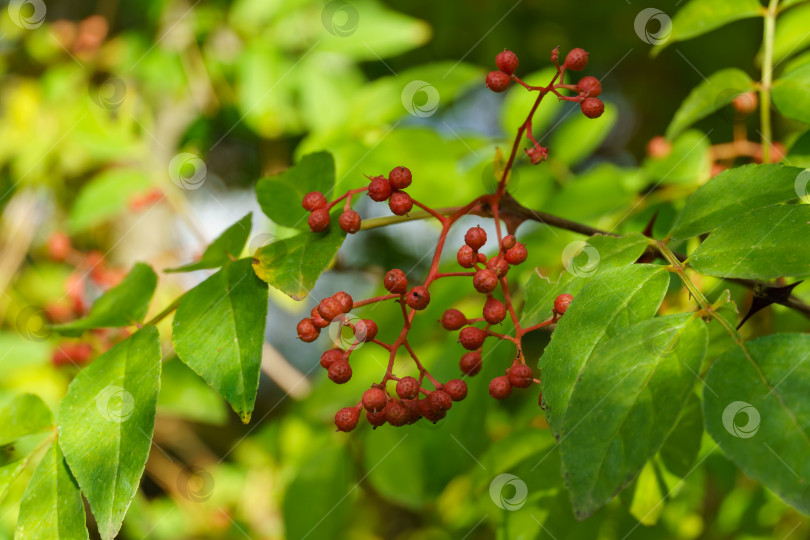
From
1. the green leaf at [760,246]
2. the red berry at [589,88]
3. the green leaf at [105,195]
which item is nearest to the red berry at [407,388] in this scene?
the green leaf at [760,246]

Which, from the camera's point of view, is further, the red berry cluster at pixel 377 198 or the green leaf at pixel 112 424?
the red berry cluster at pixel 377 198

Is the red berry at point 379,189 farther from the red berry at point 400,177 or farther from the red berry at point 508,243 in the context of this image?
the red berry at point 508,243

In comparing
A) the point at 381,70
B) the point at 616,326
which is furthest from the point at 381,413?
the point at 381,70

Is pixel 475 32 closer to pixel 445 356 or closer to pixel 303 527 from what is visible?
pixel 445 356

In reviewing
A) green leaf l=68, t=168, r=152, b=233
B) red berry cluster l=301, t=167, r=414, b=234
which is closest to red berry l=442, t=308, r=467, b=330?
red berry cluster l=301, t=167, r=414, b=234

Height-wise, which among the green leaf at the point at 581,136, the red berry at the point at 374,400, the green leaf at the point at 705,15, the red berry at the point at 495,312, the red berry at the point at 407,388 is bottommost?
the red berry at the point at 374,400

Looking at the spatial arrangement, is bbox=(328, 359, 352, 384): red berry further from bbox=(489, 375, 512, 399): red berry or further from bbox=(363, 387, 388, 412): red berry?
bbox=(489, 375, 512, 399): red berry

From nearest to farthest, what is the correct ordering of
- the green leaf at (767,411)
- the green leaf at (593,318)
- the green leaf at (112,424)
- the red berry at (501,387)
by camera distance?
the green leaf at (767,411), the green leaf at (593,318), the green leaf at (112,424), the red berry at (501,387)
